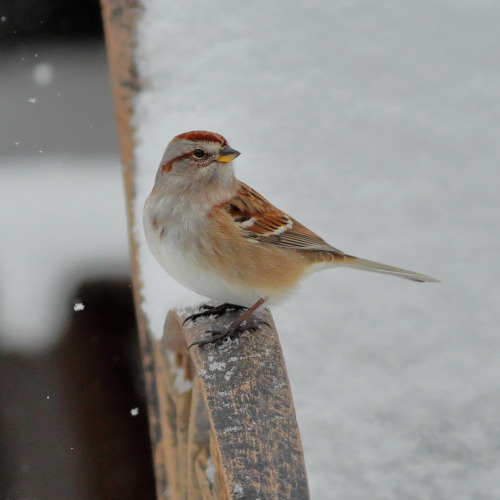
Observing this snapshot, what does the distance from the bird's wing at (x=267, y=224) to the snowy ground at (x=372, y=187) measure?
12cm

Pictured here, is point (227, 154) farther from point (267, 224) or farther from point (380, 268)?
point (380, 268)

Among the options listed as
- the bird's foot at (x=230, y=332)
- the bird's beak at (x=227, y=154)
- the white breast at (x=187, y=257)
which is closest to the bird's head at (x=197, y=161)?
the bird's beak at (x=227, y=154)

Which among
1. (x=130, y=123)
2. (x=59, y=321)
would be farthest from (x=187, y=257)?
(x=59, y=321)

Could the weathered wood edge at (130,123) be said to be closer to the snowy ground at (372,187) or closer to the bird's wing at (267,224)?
the snowy ground at (372,187)

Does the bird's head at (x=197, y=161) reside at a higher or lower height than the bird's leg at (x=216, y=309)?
higher

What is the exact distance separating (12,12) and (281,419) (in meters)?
4.12

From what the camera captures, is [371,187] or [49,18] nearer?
[371,187]

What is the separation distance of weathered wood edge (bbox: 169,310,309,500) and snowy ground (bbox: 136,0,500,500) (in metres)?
0.39

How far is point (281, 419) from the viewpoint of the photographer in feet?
5.50

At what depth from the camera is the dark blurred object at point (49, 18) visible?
5.04 meters

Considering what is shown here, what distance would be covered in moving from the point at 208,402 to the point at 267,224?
1049mm

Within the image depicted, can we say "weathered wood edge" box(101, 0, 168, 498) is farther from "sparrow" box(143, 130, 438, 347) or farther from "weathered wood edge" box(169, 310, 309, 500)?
"weathered wood edge" box(169, 310, 309, 500)

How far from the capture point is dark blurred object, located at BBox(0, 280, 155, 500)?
15.8ft

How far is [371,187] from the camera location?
9.58 feet
